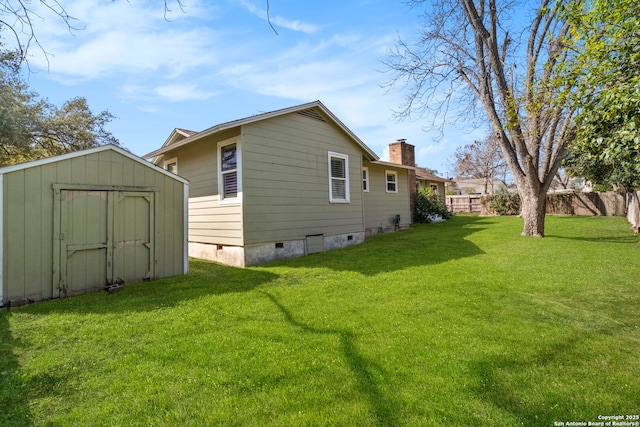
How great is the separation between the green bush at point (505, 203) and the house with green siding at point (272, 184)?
15.8m

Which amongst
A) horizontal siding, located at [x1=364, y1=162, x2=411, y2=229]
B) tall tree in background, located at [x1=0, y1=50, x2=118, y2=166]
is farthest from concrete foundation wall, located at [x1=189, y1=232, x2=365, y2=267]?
tall tree in background, located at [x1=0, y1=50, x2=118, y2=166]

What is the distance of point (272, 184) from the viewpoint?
26.9 ft

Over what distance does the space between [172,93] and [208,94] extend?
110 cm

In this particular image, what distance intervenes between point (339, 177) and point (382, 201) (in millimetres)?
4703

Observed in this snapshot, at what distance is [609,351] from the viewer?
3.03 metres

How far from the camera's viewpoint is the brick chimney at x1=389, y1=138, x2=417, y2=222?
650 inches

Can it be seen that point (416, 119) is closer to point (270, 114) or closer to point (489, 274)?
point (270, 114)

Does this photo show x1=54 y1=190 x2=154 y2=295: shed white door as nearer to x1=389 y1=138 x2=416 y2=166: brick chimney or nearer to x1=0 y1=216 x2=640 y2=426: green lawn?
x1=0 y1=216 x2=640 y2=426: green lawn

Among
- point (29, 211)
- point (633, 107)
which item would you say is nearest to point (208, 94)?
point (29, 211)

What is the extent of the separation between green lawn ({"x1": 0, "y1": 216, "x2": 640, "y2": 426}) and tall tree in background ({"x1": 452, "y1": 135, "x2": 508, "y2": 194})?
1112 inches

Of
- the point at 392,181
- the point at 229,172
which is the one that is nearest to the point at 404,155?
the point at 392,181

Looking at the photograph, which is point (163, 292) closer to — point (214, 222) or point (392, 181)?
point (214, 222)

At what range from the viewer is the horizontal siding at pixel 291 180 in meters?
7.78

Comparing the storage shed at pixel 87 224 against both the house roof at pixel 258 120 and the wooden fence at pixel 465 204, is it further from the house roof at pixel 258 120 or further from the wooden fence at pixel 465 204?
the wooden fence at pixel 465 204
